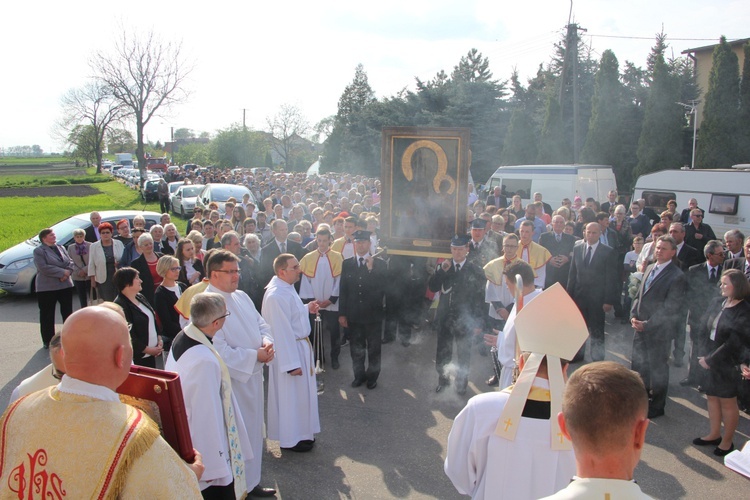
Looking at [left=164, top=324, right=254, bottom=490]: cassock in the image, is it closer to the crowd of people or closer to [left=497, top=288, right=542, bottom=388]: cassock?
the crowd of people

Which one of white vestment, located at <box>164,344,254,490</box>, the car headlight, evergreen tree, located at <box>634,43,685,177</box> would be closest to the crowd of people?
white vestment, located at <box>164,344,254,490</box>

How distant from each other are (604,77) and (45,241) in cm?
2886

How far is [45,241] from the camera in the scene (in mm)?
9055

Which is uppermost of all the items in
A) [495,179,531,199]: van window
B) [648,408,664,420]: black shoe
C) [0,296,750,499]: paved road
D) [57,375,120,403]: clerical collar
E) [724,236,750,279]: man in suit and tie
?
[495,179,531,199]: van window

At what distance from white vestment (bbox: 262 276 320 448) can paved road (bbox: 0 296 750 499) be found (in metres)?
0.28

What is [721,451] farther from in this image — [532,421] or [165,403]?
[165,403]

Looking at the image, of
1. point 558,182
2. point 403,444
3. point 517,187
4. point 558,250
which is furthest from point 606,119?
point 403,444

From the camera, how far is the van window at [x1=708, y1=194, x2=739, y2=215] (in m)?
15.4

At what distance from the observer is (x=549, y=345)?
2.94 m

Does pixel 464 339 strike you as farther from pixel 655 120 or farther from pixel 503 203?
pixel 655 120

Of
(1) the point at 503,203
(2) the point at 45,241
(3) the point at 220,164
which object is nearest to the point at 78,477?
(2) the point at 45,241

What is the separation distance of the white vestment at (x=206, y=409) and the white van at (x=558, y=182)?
17.1 metres

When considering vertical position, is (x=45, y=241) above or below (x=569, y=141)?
below

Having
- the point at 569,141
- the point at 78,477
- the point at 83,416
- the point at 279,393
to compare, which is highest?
the point at 569,141
